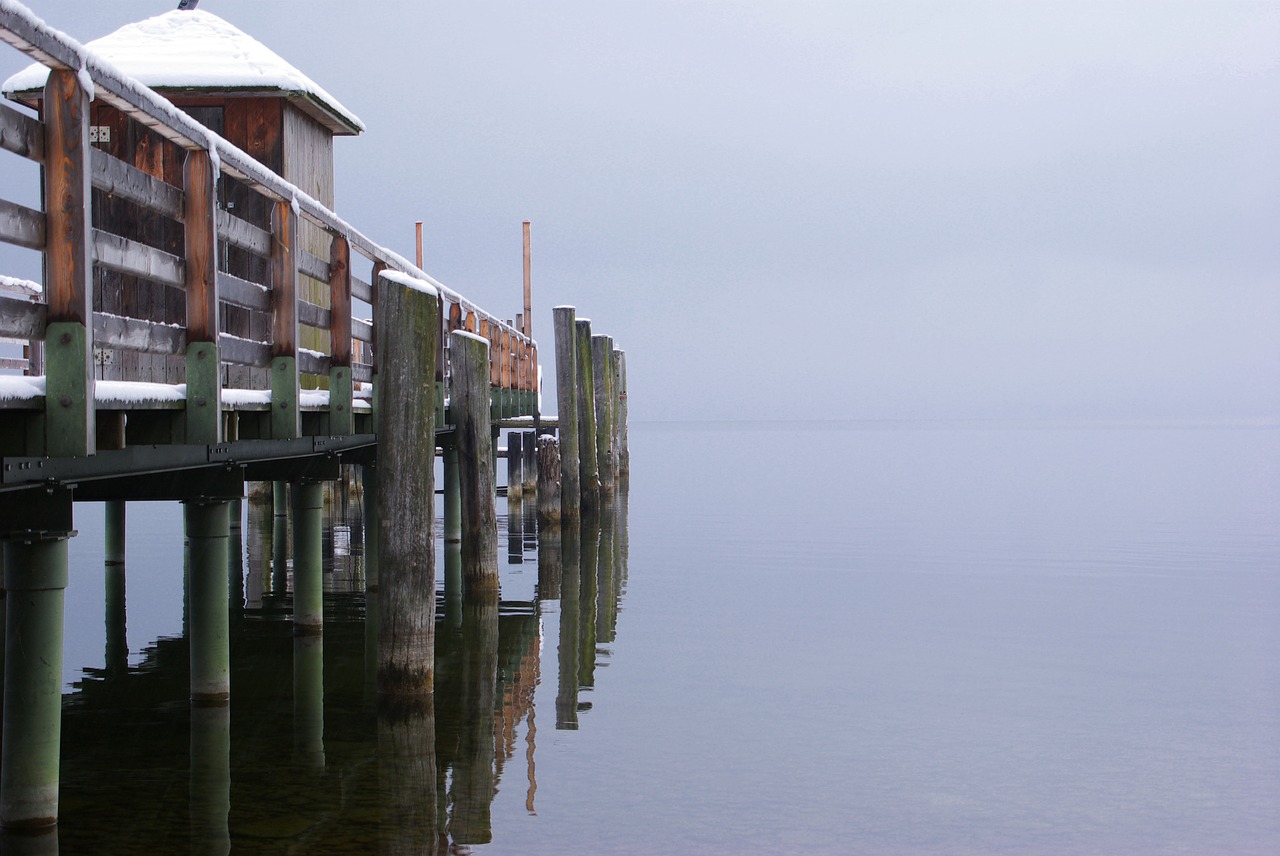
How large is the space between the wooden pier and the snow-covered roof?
1.14 feet

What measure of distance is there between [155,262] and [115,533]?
436 inches

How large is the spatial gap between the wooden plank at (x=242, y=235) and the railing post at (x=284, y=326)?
10cm

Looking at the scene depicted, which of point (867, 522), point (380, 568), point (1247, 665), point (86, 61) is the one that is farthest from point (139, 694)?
point (867, 522)

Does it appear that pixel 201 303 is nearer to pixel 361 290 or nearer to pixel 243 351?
pixel 243 351

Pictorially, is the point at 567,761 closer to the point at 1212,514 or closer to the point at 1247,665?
the point at 1247,665

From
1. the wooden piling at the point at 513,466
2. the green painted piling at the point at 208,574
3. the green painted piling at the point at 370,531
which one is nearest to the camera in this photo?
the green painted piling at the point at 208,574

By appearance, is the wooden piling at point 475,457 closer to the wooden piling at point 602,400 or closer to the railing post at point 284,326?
the railing post at point 284,326

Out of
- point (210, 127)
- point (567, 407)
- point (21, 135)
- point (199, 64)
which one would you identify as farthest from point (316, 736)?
point (567, 407)

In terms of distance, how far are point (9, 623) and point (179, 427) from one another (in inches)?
45.6

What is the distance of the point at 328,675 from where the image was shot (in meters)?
10.5

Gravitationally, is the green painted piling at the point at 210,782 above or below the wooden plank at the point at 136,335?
below

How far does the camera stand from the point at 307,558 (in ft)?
35.7

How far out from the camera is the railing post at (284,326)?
7.62 meters

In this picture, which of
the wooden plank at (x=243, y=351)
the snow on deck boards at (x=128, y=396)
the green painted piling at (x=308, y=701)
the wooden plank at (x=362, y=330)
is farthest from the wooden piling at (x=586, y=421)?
the wooden plank at (x=243, y=351)
